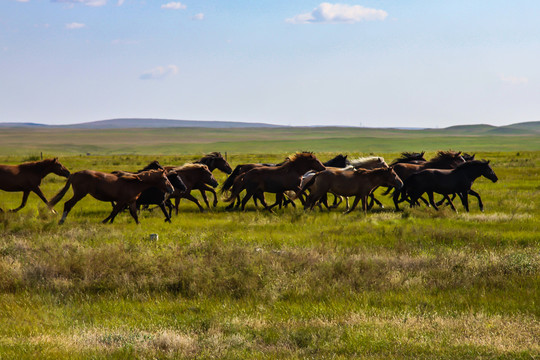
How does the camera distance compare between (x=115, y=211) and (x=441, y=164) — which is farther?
(x=441, y=164)

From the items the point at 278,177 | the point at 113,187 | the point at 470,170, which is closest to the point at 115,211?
the point at 113,187

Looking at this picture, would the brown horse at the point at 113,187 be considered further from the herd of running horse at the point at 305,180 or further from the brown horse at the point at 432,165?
the brown horse at the point at 432,165

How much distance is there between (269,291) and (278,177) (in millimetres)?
9834

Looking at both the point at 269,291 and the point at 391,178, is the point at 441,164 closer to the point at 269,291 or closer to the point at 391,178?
the point at 391,178

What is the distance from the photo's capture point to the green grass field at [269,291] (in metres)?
6.53

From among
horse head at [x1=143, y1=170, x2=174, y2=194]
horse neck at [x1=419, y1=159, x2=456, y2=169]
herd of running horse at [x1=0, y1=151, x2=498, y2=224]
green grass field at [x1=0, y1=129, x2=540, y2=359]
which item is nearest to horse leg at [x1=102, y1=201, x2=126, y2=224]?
herd of running horse at [x1=0, y1=151, x2=498, y2=224]

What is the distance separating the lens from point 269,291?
28.3 feet

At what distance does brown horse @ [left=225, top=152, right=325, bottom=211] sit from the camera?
1831 cm

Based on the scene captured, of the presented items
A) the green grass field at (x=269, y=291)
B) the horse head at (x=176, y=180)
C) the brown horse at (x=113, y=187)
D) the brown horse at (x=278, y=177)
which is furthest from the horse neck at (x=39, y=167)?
the brown horse at (x=278, y=177)

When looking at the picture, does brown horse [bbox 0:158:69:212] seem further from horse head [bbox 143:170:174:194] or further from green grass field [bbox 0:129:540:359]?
horse head [bbox 143:170:174:194]

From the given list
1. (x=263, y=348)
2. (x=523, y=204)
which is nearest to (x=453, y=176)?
(x=523, y=204)

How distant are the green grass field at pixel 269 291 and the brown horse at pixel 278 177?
12.4ft

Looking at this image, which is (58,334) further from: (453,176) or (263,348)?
(453,176)

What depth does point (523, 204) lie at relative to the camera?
741 inches
